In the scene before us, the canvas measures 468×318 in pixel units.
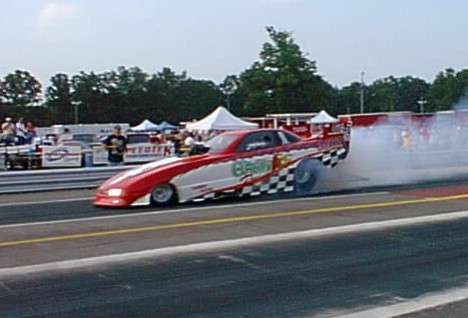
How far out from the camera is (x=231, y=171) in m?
14.0

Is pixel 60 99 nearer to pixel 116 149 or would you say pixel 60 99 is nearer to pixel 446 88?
pixel 446 88

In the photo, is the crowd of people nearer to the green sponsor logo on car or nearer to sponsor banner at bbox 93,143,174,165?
sponsor banner at bbox 93,143,174,165

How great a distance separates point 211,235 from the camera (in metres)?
9.99

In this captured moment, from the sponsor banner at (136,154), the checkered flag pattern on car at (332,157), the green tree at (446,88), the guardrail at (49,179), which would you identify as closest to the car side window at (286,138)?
the checkered flag pattern on car at (332,157)

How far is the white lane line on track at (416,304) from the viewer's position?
6.02m

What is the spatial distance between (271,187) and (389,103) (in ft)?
318

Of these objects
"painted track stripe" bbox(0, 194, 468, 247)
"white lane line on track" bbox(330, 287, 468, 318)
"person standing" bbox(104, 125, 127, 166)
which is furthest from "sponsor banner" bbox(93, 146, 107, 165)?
"white lane line on track" bbox(330, 287, 468, 318)

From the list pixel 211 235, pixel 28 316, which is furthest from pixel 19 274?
pixel 211 235

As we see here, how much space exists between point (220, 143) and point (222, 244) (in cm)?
544

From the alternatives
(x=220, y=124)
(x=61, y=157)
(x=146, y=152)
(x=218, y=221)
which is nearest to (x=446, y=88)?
(x=220, y=124)

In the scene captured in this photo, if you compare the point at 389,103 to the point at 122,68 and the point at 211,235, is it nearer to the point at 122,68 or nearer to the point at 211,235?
the point at 122,68

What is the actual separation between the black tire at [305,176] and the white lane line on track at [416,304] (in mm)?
8127

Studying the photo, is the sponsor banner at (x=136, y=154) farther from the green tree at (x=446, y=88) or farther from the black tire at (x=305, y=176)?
the green tree at (x=446, y=88)

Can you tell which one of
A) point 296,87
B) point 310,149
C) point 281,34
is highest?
point 281,34
